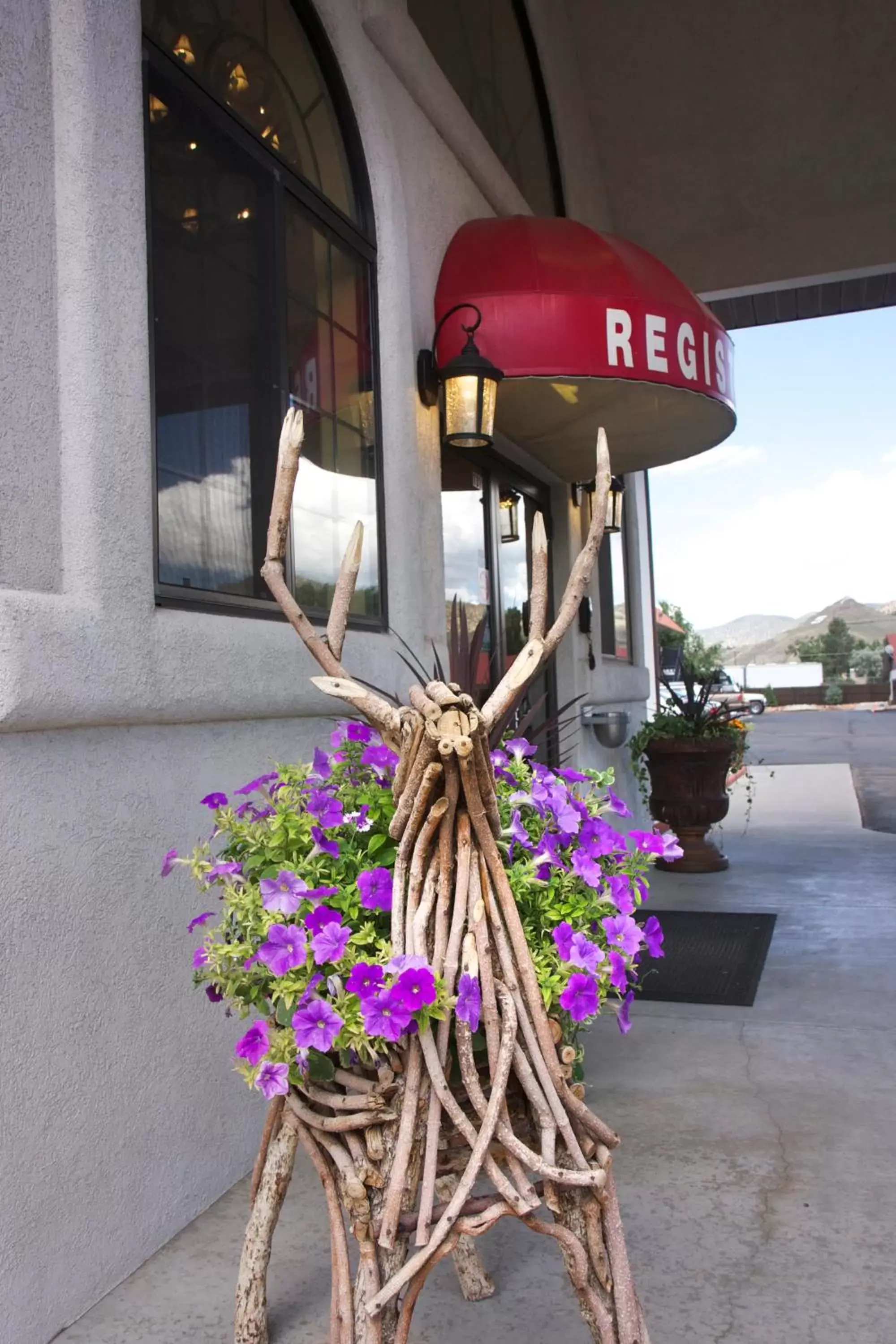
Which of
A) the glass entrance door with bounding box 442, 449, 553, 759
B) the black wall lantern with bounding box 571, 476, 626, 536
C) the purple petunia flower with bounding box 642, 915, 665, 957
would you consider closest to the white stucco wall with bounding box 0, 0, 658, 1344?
the purple petunia flower with bounding box 642, 915, 665, 957

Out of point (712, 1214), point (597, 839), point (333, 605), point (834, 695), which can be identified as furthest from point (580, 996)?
point (834, 695)

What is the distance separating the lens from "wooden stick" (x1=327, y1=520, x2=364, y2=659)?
1.81 meters

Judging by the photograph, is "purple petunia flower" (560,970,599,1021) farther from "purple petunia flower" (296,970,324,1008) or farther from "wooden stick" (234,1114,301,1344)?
"wooden stick" (234,1114,301,1344)

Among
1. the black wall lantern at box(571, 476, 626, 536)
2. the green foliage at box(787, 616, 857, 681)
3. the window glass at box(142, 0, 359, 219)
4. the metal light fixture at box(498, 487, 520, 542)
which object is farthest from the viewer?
the green foliage at box(787, 616, 857, 681)

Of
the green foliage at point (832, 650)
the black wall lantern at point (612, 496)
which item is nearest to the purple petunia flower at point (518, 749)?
the black wall lantern at point (612, 496)

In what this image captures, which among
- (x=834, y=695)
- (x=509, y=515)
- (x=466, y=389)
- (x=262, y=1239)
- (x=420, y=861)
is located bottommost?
(x=262, y=1239)

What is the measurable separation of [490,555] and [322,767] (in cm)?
362

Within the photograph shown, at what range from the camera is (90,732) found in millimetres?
2242

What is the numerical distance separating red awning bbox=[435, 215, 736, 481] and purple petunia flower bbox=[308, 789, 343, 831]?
285 centimetres

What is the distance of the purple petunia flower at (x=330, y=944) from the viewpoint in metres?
1.50

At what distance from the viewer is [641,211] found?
7.32m

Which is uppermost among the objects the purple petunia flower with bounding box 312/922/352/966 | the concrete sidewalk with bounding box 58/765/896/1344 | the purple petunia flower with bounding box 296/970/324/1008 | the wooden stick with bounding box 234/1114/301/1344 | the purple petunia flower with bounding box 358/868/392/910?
the purple petunia flower with bounding box 358/868/392/910

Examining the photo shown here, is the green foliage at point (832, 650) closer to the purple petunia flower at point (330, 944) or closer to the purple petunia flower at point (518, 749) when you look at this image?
the purple petunia flower at point (518, 749)

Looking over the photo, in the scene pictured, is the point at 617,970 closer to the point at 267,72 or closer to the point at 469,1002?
the point at 469,1002
